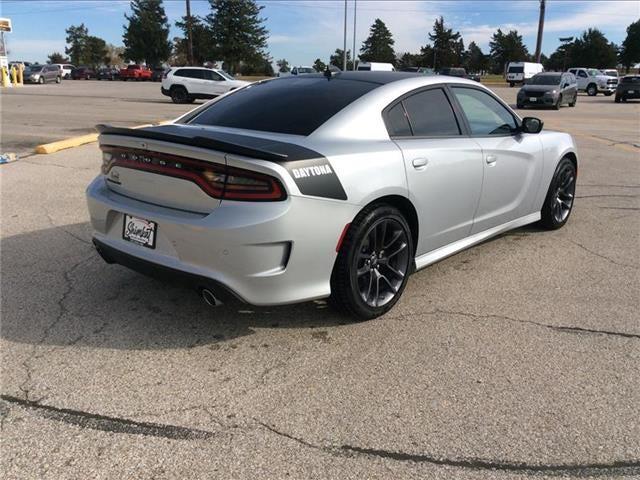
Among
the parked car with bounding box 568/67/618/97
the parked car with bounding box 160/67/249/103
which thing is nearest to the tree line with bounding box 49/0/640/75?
the parked car with bounding box 568/67/618/97

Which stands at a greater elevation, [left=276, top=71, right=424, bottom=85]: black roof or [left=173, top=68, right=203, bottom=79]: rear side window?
[left=173, top=68, right=203, bottom=79]: rear side window

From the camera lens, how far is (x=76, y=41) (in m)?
107

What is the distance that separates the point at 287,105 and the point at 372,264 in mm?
1264

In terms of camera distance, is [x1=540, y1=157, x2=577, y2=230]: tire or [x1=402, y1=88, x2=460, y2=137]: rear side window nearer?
[x1=402, y1=88, x2=460, y2=137]: rear side window

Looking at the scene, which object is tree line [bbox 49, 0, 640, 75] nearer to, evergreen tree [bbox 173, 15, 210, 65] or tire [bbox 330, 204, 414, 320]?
evergreen tree [bbox 173, 15, 210, 65]

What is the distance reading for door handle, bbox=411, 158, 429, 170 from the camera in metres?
3.74

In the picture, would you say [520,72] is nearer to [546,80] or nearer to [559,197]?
[546,80]

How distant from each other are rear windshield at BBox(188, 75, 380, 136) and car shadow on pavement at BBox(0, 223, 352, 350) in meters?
1.20

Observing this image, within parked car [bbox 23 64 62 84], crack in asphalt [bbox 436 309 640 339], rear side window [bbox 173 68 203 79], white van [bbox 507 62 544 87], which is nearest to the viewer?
crack in asphalt [bbox 436 309 640 339]

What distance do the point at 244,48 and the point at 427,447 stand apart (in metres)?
75.0

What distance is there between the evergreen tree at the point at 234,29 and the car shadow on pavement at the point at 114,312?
71891 millimetres

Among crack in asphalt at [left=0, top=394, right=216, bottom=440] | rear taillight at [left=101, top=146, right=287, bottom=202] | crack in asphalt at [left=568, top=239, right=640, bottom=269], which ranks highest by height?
rear taillight at [left=101, top=146, right=287, bottom=202]

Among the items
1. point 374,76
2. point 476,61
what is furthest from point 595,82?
point 476,61

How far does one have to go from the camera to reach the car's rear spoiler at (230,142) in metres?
3.00
